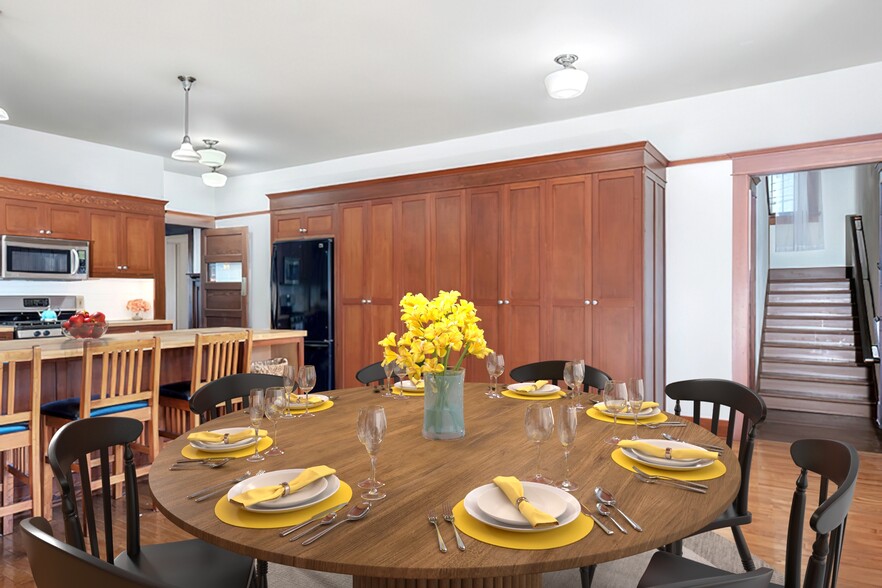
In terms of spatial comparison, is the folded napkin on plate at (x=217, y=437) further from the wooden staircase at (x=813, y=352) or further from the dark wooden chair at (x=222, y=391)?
the wooden staircase at (x=813, y=352)

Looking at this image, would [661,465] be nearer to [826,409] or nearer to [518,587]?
[518,587]

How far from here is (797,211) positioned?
28.1ft

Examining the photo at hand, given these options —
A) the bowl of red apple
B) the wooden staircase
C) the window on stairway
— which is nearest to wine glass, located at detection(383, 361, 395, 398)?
the bowl of red apple

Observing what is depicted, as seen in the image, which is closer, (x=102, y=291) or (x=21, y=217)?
(x=21, y=217)

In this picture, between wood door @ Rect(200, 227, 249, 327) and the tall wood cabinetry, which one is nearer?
the tall wood cabinetry

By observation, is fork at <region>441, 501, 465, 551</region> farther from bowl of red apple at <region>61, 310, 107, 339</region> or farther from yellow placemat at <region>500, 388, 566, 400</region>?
bowl of red apple at <region>61, 310, 107, 339</region>

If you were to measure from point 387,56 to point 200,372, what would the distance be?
2.36 m

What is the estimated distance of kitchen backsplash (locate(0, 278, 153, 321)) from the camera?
208 inches

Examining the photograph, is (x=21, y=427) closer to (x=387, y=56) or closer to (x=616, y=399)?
(x=616, y=399)

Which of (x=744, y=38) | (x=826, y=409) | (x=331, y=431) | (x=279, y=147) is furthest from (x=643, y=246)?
(x=279, y=147)

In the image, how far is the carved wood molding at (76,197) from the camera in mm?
4910

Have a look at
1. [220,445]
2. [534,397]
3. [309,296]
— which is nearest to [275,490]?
[220,445]

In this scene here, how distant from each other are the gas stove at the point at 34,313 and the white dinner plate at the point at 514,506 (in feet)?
16.3

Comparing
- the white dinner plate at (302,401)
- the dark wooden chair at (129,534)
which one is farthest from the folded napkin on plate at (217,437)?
the white dinner plate at (302,401)
